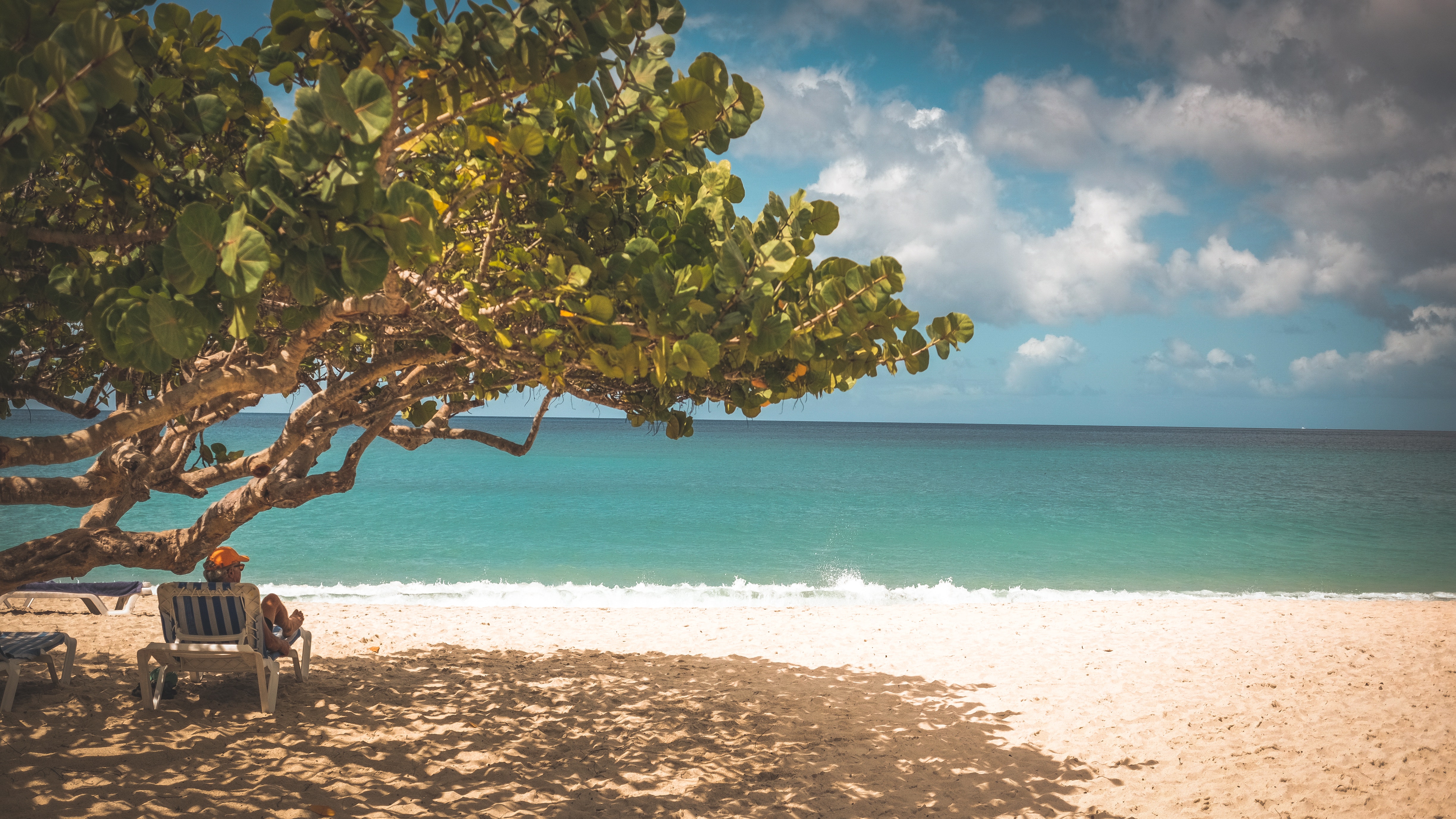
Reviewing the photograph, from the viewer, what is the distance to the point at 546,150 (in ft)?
8.90

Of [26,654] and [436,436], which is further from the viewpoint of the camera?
[436,436]

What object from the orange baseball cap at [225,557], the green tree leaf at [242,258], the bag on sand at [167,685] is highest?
the green tree leaf at [242,258]

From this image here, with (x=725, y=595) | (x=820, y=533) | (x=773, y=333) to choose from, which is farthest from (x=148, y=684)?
(x=820, y=533)

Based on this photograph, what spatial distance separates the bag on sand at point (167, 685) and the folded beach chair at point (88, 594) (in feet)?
16.8

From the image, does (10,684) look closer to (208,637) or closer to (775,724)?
(208,637)

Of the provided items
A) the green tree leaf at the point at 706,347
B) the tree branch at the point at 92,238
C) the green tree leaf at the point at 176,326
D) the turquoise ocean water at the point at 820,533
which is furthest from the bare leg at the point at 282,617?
the green tree leaf at the point at 706,347

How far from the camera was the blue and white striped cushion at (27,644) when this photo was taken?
5.52 m

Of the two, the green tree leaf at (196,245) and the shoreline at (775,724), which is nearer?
the green tree leaf at (196,245)

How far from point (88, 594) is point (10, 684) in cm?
535

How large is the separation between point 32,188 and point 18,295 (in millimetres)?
535

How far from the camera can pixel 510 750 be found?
5395 millimetres

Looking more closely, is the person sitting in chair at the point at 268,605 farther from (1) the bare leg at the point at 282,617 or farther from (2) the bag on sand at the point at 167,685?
(2) the bag on sand at the point at 167,685

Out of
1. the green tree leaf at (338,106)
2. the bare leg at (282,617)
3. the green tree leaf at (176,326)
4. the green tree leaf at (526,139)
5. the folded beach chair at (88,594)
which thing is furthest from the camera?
the folded beach chair at (88,594)

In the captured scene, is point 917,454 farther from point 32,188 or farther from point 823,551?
point 32,188
